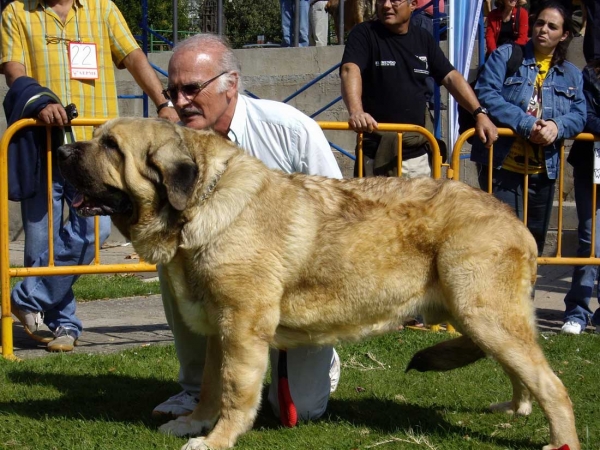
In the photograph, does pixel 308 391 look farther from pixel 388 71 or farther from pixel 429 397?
pixel 388 71

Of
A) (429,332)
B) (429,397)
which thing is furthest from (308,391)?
(429,332)

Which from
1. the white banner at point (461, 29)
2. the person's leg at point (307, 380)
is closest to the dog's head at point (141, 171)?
the person's leg at point (307, 380)

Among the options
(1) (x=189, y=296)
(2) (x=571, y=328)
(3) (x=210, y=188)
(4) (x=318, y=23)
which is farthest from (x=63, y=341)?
(4) (x=318, y=23)

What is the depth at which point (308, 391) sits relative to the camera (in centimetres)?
495

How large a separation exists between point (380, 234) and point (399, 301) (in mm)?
361

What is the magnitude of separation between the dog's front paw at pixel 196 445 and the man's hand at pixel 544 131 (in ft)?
13.4

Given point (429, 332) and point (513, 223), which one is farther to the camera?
point (429, 332)

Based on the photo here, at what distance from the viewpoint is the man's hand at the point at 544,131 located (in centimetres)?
699

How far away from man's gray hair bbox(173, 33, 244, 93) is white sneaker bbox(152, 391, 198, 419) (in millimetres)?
1782

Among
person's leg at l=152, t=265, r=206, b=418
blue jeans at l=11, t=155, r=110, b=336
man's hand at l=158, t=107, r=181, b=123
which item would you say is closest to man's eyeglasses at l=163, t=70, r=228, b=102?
man's hand at l=158, t=107, r=181, b=123

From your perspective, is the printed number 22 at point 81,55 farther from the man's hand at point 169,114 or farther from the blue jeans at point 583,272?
the blue jeans at point 583,272

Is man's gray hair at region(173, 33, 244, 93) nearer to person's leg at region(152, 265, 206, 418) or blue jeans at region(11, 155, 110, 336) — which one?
person's leg at region(152, 265, 206, 418)

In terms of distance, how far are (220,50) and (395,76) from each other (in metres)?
2.77

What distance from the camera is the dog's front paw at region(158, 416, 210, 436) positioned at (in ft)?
15.0
